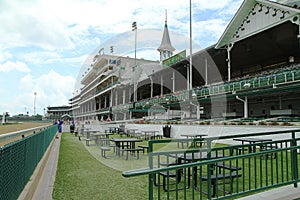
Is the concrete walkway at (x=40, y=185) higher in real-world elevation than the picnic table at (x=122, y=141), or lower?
lower

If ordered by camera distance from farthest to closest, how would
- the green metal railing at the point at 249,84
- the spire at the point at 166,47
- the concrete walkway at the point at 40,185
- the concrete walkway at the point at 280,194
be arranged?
the spire at the point at 166,47 → the green metal railing at the point at 249,84 → the concrete walkway at the point at 40,185 → the concrete walkway at the point at 280,194

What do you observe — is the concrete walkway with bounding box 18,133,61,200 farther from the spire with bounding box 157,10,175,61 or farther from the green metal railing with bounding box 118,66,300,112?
the spire with bounding box 157,10,175,61

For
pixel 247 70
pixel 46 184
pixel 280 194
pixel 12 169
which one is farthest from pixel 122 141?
pixel 247 70

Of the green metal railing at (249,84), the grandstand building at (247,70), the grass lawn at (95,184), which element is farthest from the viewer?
the grandstand building at (247,70)

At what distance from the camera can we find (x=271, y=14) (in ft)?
58.9

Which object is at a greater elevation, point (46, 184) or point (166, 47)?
point (166, 47)

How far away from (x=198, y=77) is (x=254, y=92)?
57.4 feet

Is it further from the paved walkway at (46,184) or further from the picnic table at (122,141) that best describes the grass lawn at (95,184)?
the picnic table at (122,141)

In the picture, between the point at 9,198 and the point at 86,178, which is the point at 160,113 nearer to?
the point at 86,178

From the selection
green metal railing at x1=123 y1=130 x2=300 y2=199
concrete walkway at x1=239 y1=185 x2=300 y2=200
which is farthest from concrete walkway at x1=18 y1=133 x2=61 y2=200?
concrete walkway at x1=239 y1=185 x2=300 y2=200

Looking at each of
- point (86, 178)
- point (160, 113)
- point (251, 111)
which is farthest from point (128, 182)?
point (160, 113)

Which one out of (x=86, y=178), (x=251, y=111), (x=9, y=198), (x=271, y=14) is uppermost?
(x=271, y=14)

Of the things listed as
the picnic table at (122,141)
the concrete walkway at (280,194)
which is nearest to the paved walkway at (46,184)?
the picnic table at (122,141)

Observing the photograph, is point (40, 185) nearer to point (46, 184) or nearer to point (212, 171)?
point (46, 184)
